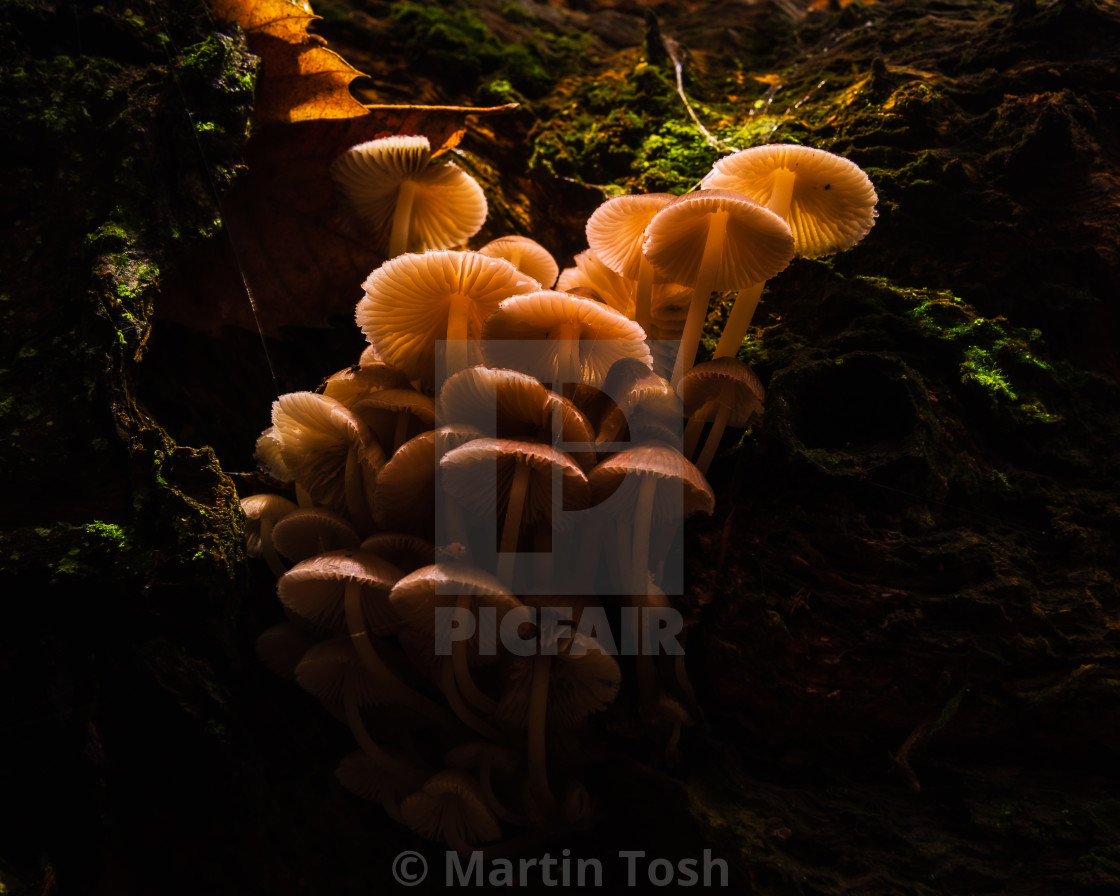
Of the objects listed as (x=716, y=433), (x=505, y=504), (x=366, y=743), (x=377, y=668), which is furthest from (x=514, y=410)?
(x=366, y=743)

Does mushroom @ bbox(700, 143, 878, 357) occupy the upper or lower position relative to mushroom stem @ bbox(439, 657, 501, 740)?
upper

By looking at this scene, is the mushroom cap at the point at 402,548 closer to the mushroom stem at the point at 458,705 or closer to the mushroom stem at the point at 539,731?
the mushroom stem at the point at 458,705

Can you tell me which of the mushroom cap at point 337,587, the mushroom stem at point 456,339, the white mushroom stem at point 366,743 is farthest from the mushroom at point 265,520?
the mushroom stem at point 456,339

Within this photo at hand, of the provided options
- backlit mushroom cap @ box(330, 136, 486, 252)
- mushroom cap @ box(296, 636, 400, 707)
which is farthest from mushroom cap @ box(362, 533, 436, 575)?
backlit mushroom cap @ box(330, 136, 486, 252)

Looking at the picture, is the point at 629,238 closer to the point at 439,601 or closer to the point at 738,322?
the point at 738,322

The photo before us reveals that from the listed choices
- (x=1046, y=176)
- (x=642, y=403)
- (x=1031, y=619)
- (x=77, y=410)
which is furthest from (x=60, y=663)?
(x=1046, y=176)

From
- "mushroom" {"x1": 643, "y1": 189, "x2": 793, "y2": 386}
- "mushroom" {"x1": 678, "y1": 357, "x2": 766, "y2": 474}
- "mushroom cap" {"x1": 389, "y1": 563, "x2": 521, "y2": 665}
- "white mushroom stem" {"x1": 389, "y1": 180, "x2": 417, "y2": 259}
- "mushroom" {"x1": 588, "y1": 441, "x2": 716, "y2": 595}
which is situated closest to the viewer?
"mushroom cap" {"x1": 389, "y1": 563, "x2": 521, "y2": 665}

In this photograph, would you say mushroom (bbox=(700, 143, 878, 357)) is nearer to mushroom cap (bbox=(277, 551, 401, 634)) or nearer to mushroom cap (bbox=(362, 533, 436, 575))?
mushroom cap (bbox=(362, 533, 436, 575))
